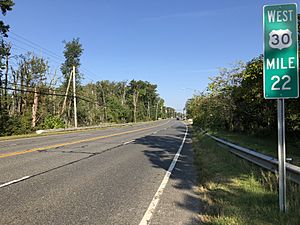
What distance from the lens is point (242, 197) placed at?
6.14 m

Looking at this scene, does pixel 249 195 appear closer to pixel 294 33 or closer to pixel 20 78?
pixel 294 33

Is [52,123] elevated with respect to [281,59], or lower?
lower

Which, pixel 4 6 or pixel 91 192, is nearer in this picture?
pixel 91 192

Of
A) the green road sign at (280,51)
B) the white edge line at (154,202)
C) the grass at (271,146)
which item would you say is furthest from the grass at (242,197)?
the grass at (271,146)

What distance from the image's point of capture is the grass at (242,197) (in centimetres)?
480

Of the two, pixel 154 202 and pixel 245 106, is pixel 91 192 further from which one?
pixel 245 106

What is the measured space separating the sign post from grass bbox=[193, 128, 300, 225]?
1.19 ft

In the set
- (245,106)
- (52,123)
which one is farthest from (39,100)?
(245,106)

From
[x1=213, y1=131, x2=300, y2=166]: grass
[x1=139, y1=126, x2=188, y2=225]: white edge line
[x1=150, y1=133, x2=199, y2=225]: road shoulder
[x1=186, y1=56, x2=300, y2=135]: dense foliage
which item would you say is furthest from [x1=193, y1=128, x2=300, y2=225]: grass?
[x1=186, y1=56, x2=300, y2=135]: dense foliage

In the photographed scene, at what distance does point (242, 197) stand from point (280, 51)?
2950mm

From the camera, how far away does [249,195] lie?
6.16 metres

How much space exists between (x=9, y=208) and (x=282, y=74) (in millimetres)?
5351

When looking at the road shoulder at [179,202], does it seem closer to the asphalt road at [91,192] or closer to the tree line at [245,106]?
the asphalt road at [91,192]

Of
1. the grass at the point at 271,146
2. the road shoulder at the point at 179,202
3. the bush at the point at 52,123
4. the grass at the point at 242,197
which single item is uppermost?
the bush at the point at 52,123
